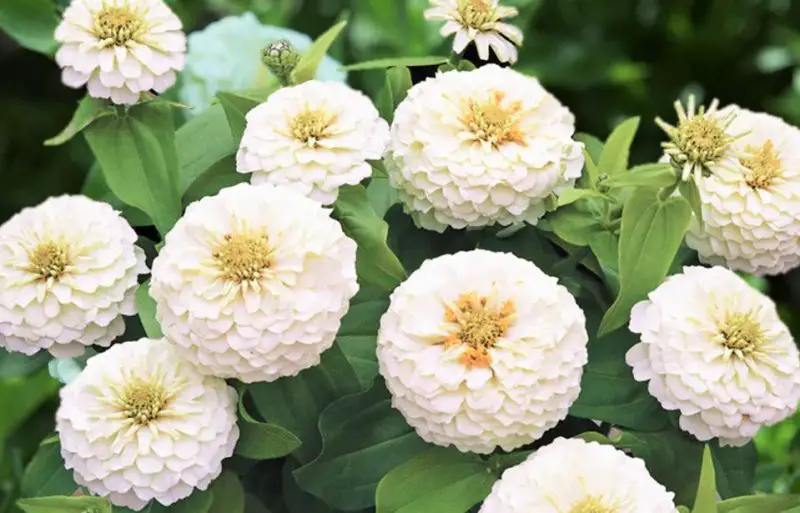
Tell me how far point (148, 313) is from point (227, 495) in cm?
10

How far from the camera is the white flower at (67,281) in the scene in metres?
0.51

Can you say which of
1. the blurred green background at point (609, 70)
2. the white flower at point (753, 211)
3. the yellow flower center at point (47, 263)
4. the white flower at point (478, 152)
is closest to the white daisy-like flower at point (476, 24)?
the white flower at point (478, 152)

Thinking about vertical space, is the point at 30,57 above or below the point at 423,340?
below

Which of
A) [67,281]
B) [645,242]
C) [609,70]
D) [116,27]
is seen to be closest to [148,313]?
[67,281]

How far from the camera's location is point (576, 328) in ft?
1.53

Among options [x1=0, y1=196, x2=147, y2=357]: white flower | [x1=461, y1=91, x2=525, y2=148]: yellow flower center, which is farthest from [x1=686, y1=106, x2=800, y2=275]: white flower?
[x1=0, y1=196, x2=147, y2=357]: white flower

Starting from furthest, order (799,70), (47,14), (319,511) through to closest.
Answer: (799,70) → (47,14) → (319,511)

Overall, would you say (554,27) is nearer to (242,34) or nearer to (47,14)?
(242,34)

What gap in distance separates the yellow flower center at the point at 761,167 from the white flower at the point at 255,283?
0.75 ft

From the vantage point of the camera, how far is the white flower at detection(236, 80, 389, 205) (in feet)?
→ 1.63

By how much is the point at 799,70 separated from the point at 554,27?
0.30 m

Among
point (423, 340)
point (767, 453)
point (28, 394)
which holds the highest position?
point (423, 340)

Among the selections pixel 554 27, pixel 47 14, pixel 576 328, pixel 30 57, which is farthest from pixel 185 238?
pixel 30 57

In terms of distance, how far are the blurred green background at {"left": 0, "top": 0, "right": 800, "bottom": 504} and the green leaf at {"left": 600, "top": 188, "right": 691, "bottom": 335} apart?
2.23ft
